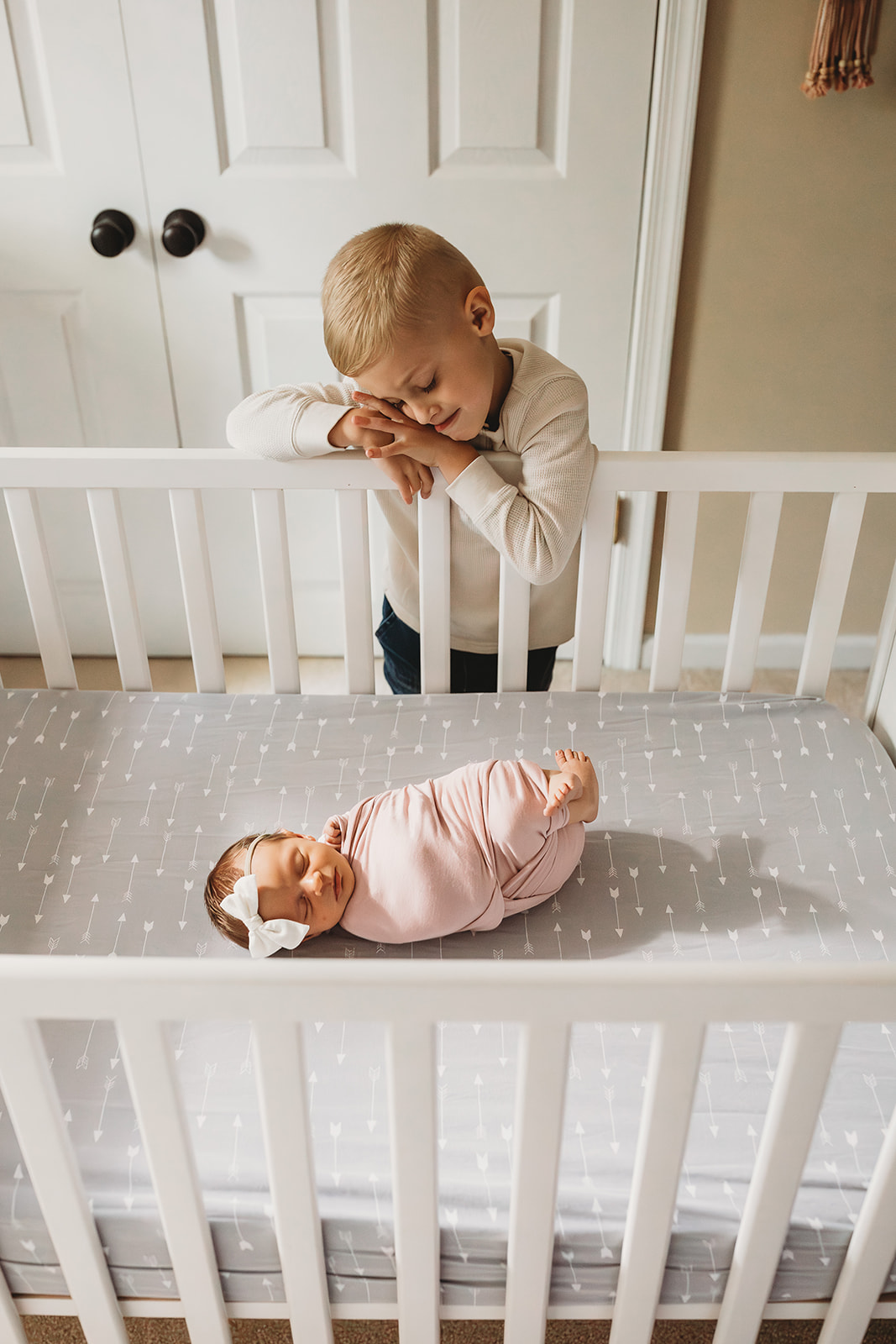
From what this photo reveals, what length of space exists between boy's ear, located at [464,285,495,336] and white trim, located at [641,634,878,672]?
1181mm

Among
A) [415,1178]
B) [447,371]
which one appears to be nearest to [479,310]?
[447,371]

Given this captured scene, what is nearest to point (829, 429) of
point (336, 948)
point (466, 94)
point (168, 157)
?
point (466, 94)

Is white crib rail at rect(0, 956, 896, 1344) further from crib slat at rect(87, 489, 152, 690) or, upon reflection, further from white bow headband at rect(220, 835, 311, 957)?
crib slat at rect(87, 489, 152, 690)

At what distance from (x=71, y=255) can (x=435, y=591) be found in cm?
98

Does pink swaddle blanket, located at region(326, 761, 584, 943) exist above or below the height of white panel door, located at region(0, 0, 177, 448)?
below

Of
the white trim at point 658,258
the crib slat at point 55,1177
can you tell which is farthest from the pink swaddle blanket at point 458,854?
the white trim at point 658,258

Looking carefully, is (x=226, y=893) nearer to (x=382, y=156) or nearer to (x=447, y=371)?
(x=447, y=371)

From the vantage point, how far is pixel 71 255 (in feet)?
5.72

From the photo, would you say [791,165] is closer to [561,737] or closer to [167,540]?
[561,737]

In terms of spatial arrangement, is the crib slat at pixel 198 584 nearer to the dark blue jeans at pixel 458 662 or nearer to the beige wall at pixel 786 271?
the dark blue jeans at pixel 458 662

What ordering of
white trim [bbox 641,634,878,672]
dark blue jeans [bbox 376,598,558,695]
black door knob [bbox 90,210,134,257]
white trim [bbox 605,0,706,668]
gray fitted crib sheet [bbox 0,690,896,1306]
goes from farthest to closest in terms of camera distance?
white trim [bbox 641,634,878,672], black door knob [bbox 90,210,134,257], white trim [bbox 605,0,706,668], dark blue jeans [bbox 376,598,558,695], gray fitted crib sheet [bbox 0,690,896,1306]

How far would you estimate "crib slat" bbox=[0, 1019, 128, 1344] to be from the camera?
2.17 ft

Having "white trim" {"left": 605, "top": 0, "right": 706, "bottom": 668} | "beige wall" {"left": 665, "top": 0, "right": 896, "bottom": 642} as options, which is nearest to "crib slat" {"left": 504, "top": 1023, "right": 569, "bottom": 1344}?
"white trim" {"left": 605, "top": 0, "right": 706, "bottom": 668}

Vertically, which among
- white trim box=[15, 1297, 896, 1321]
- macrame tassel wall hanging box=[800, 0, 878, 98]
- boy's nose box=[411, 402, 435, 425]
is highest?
macrame tassel wall hanging box=[800, 0, 878, 98]
